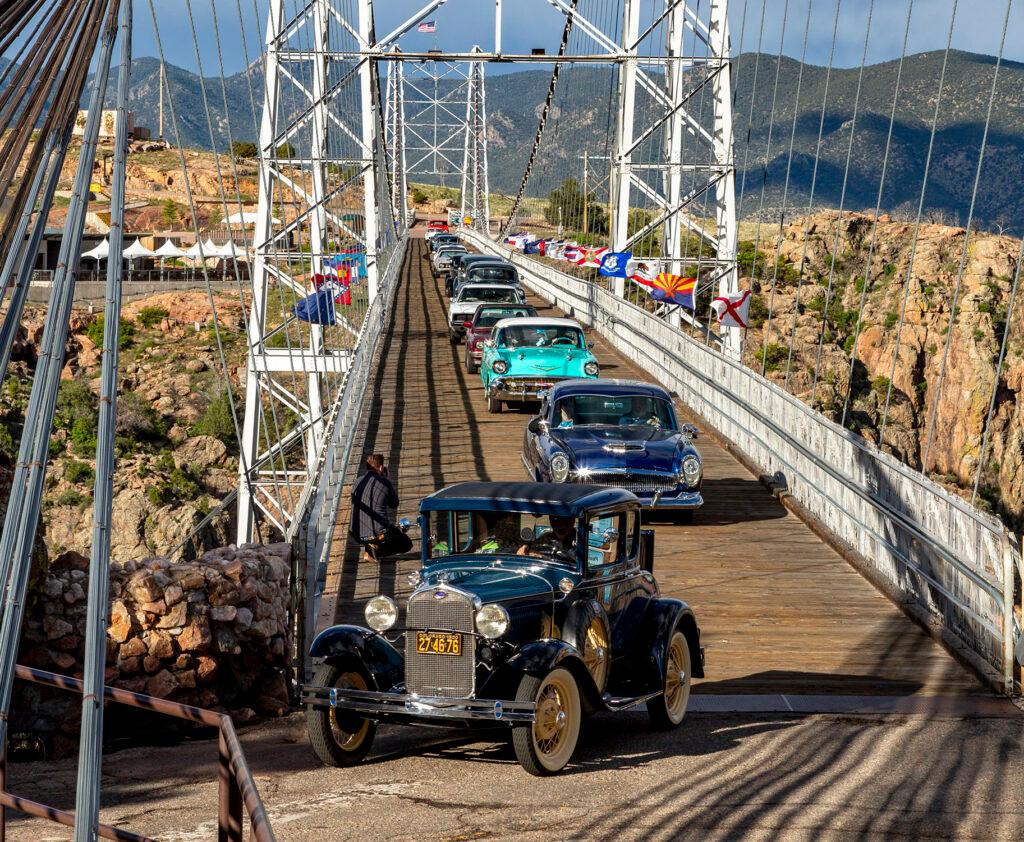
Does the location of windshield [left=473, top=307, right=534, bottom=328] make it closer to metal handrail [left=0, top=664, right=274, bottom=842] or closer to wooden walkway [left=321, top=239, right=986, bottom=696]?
wooden walkway [left=321, top=239, right=986, bottom=696]

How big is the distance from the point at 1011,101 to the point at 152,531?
155m

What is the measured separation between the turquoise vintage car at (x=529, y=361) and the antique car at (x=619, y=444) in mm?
6824

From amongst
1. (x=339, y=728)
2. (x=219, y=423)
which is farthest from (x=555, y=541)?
(x=219, y=423)

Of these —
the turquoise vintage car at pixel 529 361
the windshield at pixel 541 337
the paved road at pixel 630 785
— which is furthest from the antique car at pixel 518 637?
the windshield at pixel 541 337

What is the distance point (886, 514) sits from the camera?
14.7 meters

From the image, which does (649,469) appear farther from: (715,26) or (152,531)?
(152,531)

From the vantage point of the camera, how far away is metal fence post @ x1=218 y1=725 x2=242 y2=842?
15.2ft

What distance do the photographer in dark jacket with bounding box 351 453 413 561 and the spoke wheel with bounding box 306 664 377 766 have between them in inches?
241

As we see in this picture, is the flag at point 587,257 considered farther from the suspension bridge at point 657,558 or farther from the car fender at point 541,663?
the car fender at point 541,663

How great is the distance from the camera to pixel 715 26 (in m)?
34.1

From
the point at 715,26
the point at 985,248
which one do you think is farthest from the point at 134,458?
the point at 985,248

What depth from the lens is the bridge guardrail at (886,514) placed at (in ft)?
38.2

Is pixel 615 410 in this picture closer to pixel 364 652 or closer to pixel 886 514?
pixel 886 514

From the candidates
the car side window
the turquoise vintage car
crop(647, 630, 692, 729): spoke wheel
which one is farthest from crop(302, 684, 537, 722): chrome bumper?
the turquoise vintage car
